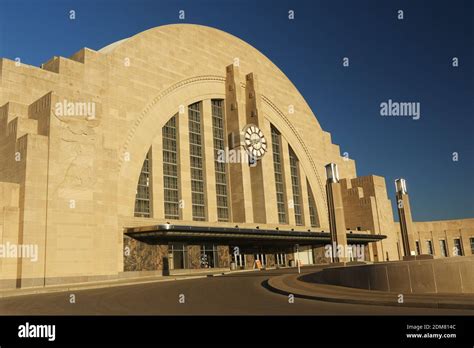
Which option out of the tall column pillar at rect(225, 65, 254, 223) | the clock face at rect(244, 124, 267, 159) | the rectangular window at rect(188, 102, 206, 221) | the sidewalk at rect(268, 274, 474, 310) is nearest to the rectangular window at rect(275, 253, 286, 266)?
the tall column pillar at rect(225, 65, 254, 223)

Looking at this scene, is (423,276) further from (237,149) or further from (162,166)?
(237,149)

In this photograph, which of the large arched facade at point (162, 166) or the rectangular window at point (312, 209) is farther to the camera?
the rectangular window at point (312, 209)

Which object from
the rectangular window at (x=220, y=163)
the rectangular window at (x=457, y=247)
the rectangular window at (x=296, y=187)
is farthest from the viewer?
the rectangular window at (x=457, y=247)

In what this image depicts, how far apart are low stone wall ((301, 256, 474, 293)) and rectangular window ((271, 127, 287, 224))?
38.2 metres

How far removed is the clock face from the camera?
5025 cm

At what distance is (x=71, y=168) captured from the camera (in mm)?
30047

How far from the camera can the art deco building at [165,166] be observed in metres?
28.9

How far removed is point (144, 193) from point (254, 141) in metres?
16.8

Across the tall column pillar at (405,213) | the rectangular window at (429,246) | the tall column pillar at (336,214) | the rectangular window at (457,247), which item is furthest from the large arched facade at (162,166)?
the rectangular window at (457,247)

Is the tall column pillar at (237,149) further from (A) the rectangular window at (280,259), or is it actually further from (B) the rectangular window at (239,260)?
(A) the rectangular window at (280,259)

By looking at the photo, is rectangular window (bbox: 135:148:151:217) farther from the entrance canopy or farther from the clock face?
the clock face

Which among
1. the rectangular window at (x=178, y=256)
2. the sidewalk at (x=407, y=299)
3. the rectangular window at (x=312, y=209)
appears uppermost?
the rectangular window at (x=312, y=209)

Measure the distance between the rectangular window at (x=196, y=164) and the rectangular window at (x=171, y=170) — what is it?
2102 millimetres
